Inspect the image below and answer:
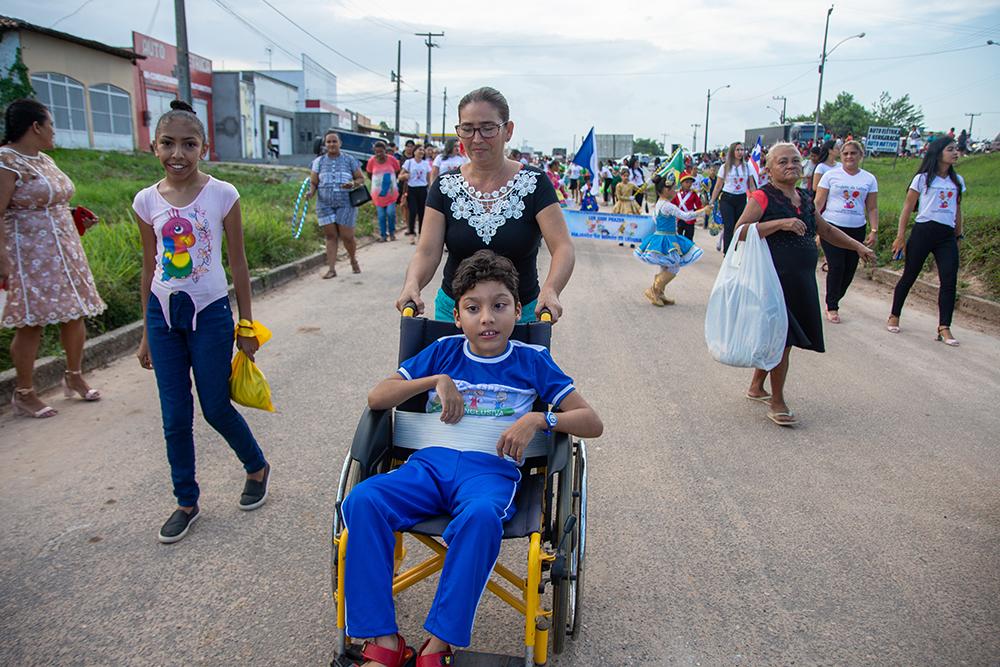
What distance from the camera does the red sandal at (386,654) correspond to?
7.04ft

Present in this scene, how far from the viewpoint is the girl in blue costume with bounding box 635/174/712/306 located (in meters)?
8.69

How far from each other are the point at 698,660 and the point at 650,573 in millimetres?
560

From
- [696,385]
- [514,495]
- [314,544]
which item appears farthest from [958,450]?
[314,544]

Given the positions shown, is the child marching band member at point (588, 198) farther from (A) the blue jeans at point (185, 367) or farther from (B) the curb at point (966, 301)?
(A) the blue jeans at point (185, 367)

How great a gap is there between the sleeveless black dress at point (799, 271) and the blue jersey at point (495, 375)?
2.79 metres

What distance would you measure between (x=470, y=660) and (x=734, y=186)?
33.7ft

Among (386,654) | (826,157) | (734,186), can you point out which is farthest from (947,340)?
(386,654)

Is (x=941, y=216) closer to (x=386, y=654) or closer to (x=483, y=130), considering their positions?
(x=483, y=130)

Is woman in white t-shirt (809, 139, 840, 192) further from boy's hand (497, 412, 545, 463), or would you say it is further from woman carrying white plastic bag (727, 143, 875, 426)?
boy's hand (497, 412, 545, 463)

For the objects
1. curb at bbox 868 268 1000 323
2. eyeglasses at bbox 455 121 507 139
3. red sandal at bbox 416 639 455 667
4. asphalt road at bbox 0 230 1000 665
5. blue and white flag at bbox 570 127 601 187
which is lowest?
asphalt road at bbox 0 230 1000 665

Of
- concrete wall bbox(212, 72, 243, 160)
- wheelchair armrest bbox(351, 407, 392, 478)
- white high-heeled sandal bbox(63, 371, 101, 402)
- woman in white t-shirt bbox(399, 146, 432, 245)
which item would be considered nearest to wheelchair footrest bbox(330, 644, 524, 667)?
wheelchair armrest bbox(351, 407, 392, 478)

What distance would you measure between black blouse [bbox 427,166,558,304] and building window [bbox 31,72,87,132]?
30.8 m

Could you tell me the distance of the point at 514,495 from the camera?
2.57m

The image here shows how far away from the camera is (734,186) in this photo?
11.3 meters
